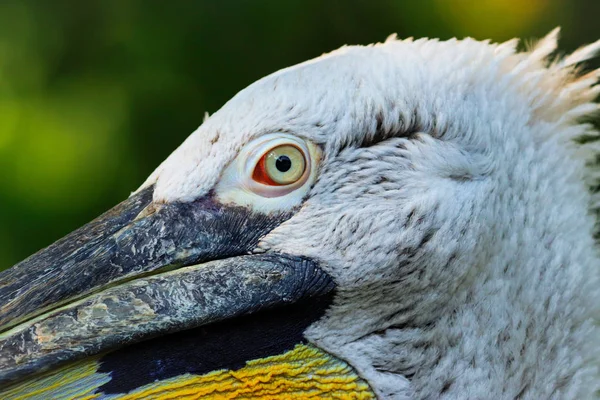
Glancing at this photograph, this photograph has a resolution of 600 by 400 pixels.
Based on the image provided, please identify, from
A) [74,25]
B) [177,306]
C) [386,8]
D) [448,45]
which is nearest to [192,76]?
[74,25]

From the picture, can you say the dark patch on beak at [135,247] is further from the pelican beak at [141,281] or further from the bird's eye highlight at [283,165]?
the bird's eye highlight at [283,165]

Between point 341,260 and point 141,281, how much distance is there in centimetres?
60

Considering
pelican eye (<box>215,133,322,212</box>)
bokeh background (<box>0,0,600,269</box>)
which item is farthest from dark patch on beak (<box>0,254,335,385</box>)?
bokeh background (<box>0,0,600,269</box>)

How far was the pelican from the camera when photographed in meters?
2.41

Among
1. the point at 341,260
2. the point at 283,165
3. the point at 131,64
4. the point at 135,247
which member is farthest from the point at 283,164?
the point at 131,64

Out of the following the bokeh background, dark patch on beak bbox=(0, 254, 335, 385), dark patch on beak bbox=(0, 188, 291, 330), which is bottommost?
dark patch on beak bbox=(0, 254, 335, 385)

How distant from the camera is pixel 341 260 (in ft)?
8.10

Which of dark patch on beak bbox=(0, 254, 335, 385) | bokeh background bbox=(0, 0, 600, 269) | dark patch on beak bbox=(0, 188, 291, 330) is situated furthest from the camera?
bokeh background bbox=(0, 0, 600, 269)

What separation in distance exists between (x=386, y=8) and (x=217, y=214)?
12.3 feet

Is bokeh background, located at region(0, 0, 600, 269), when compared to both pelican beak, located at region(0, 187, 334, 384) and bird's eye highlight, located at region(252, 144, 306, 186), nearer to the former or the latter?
pelican beak, located at region(0, 187, 334, 384)

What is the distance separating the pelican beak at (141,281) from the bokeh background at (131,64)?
2.98 metres

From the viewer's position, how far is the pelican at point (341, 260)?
95.0 inches

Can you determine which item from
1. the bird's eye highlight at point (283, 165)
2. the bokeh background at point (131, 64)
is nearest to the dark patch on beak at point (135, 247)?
the bird's eye highlight at point (283, 165)

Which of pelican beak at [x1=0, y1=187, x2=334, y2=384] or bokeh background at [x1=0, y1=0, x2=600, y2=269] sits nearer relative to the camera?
pelican beak at [x1=0, y1=187, x2=334, y2=384]
